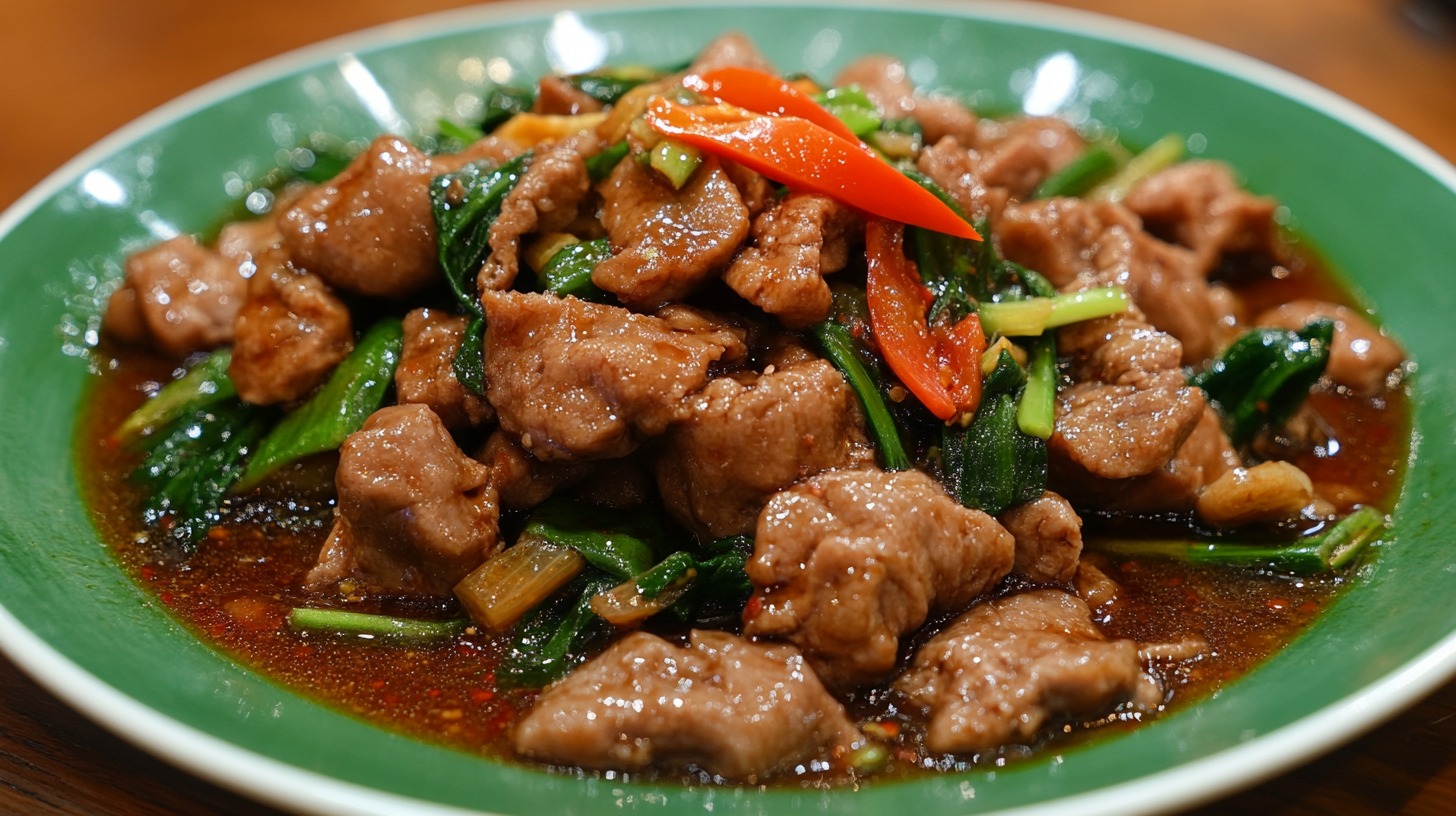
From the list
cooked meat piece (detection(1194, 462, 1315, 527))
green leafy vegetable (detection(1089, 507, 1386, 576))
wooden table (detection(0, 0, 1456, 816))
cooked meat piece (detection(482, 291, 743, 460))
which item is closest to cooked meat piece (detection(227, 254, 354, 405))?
cooked meat piece (detection(482, 291, 743, 460))

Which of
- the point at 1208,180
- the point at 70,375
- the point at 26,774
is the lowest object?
the point at 26,774

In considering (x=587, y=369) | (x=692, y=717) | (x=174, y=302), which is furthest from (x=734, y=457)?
(x=174, y=302)

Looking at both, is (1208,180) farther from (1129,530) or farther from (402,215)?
(402,215)

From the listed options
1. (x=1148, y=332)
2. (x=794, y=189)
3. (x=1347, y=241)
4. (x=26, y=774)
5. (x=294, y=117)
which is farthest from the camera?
(x=294, y=117)

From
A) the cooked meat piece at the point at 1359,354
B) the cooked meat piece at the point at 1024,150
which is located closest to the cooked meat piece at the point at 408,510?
the cooked meat piece at the point at 1024,150

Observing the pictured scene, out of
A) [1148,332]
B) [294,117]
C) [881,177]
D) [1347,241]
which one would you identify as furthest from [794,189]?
[294,117]

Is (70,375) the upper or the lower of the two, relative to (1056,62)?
lower

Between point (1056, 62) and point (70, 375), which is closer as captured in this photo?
point (70, 375)
